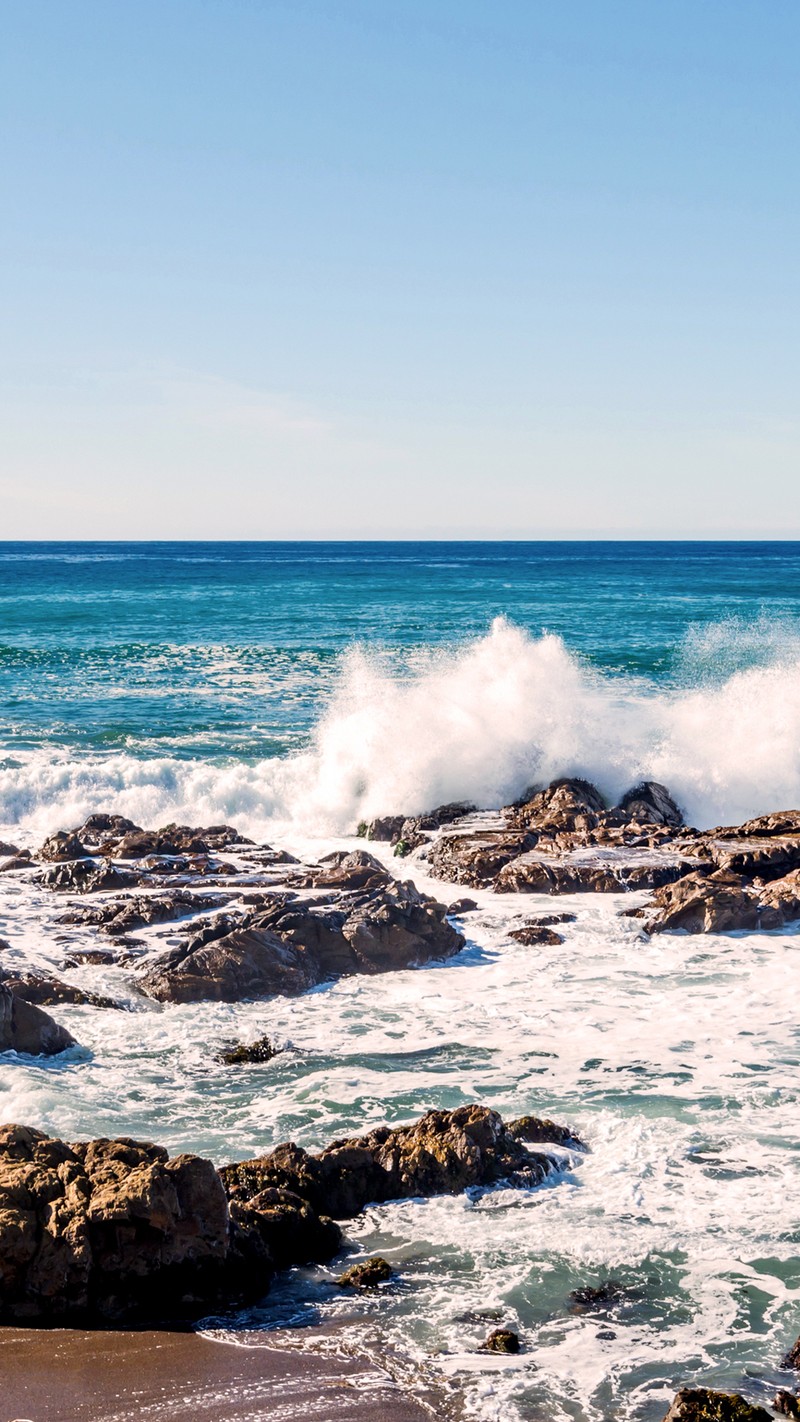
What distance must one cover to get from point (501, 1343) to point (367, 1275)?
0.90m

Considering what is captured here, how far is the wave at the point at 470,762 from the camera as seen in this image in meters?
20.2

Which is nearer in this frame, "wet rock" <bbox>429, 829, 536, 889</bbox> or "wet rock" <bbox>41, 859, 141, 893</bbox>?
"wet rock" <bbox>41, 859, 141, 893</bbox>

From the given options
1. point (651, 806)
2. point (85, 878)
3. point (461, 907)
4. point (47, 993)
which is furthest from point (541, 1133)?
point (651, 806)

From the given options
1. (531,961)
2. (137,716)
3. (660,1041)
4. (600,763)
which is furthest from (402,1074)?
(137,716)

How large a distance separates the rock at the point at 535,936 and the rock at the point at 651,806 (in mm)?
5282

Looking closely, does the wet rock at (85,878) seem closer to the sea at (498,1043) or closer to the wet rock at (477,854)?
the sea at (498,1043)

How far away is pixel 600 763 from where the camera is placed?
20328 mm

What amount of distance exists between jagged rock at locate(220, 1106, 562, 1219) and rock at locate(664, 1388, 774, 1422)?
2.35m

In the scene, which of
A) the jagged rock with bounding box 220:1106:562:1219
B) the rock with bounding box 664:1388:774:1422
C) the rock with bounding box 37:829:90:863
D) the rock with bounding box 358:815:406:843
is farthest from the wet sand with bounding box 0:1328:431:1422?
the rock with bounding box 358:815:406:843

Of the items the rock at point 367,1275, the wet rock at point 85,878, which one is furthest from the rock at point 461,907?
the rock at point 367,1275

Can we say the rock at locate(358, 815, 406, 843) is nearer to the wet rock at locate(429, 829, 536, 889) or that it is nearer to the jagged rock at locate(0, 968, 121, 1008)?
the wet rock at locate(429, 829, 536, 889)

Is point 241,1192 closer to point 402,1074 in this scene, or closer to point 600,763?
point 402,1074

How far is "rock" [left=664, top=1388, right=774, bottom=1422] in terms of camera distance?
17.9ft

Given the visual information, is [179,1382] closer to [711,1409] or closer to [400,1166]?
[400,1166]
